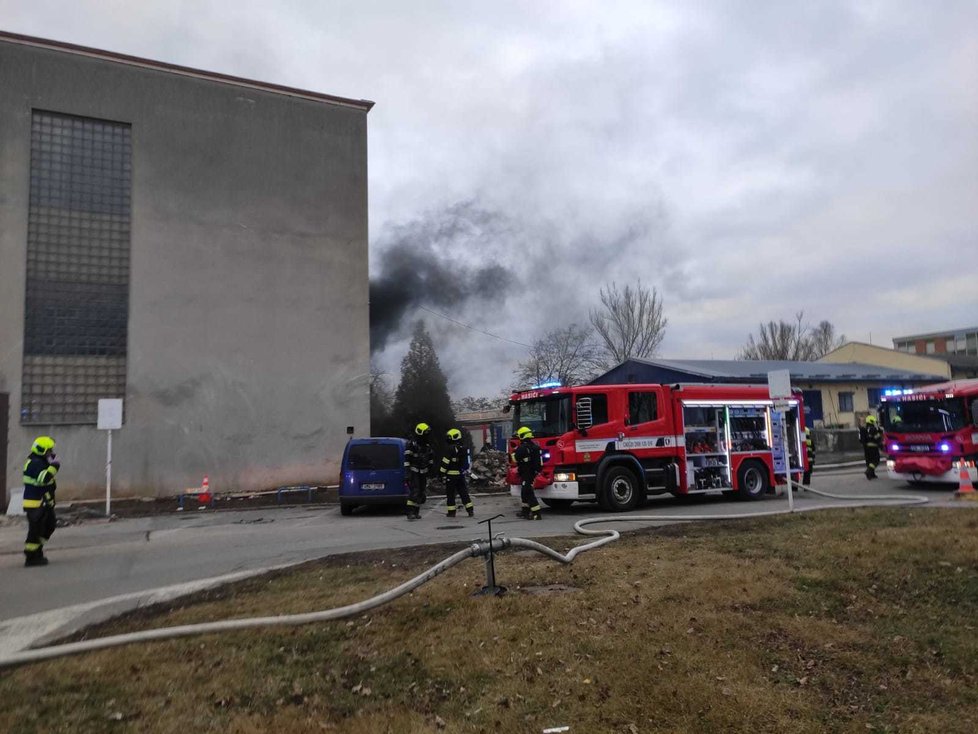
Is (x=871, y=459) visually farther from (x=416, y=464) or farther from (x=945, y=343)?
(x=945, y=343)

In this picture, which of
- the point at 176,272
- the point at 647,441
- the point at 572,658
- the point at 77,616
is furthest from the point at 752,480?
the point at 176,272

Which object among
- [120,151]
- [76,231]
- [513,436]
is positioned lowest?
[513,436]

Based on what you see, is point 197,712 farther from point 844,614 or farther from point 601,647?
point 844,614

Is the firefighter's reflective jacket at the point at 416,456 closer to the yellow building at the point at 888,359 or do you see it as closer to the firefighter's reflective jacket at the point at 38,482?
the firefighter's reflective jacket at the point at 38,482

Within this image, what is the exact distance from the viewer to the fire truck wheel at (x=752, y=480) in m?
14.9

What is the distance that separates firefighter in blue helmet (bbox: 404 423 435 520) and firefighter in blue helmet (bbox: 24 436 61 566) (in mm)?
5898

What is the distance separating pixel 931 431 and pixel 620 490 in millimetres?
7411

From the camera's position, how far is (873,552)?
23.9 ft

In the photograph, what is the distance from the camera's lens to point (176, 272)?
719 inches

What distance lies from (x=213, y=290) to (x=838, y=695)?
58.6 feet

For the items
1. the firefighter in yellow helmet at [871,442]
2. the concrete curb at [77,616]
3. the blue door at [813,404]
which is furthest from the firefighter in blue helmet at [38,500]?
the blue door at [813,404]

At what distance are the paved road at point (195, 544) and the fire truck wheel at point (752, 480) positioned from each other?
1.22ft

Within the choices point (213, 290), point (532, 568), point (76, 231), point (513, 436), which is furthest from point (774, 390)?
point (76, 231)

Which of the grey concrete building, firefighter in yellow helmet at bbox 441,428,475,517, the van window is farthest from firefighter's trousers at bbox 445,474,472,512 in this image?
the grey concrete building
